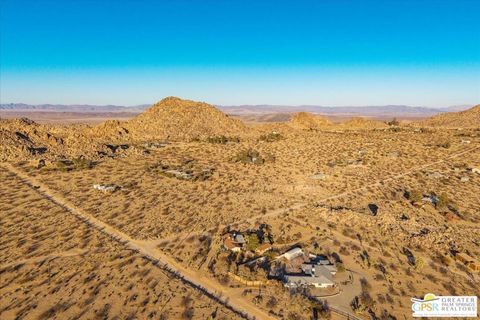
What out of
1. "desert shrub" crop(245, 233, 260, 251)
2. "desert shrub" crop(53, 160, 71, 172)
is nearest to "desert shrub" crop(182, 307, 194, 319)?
"desert shrub" crop(245, 233, 260, 251)

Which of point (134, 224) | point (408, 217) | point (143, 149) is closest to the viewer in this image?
point (134, 224)

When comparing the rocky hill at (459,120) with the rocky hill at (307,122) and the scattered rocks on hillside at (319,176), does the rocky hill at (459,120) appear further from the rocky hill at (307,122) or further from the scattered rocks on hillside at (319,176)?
the scattered rocks on hillside at (319,176)

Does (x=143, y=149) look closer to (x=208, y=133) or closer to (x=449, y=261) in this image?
(x=208, y=133)

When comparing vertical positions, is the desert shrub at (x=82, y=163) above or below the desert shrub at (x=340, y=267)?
above

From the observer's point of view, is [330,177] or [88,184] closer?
[88,184]

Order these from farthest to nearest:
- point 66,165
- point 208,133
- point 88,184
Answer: point 208,133, point 66,165, point 88,184

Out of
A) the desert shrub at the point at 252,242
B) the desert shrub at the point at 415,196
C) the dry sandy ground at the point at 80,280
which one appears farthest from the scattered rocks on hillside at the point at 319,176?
the dry sandy ground at the point at 80,280

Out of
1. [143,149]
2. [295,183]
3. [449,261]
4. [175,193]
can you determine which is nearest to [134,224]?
[175,193]
